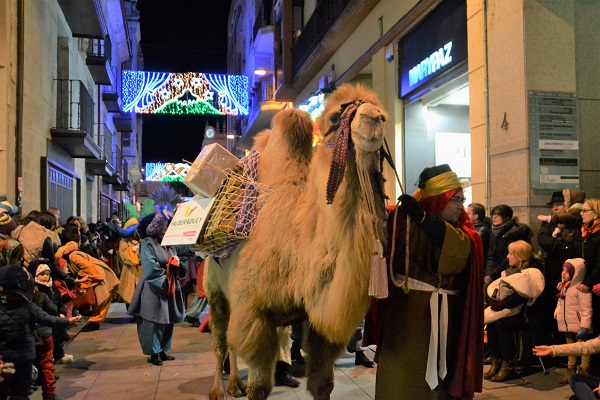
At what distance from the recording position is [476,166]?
7820 millimetres

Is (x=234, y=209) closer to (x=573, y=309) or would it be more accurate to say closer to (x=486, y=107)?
(x=573, y=309)

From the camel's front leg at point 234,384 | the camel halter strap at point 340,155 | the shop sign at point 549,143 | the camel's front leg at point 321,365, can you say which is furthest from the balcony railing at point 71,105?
the camel halter strap at point 340,155

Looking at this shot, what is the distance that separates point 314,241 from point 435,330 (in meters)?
0.93

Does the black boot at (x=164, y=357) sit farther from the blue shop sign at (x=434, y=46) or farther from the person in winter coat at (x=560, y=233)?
the blue shop sign at (x=434, y=46)

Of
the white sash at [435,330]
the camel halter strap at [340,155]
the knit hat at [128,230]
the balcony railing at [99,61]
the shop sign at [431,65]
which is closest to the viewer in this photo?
the camel halter strap at [340,155]

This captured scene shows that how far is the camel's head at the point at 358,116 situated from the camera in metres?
3.08

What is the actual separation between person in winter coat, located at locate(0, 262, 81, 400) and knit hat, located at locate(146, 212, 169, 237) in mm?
2261

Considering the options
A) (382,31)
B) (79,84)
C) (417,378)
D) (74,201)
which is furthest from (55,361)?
(74,201)

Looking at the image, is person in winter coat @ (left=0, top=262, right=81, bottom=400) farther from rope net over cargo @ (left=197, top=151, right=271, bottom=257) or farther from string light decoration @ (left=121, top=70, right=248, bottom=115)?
string light decoration @ (left=121, top=70, right=248, bottom=115)

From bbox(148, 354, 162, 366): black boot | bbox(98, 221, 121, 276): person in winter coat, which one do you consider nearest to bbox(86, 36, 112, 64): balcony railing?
bbox(98, 221, 121, 276): person in winter coat

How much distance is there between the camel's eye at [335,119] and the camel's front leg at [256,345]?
1499 mm

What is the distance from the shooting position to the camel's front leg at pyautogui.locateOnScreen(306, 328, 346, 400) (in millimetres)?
3994

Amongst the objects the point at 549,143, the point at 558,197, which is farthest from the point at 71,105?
the point at 558,197

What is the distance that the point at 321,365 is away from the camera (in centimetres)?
404
